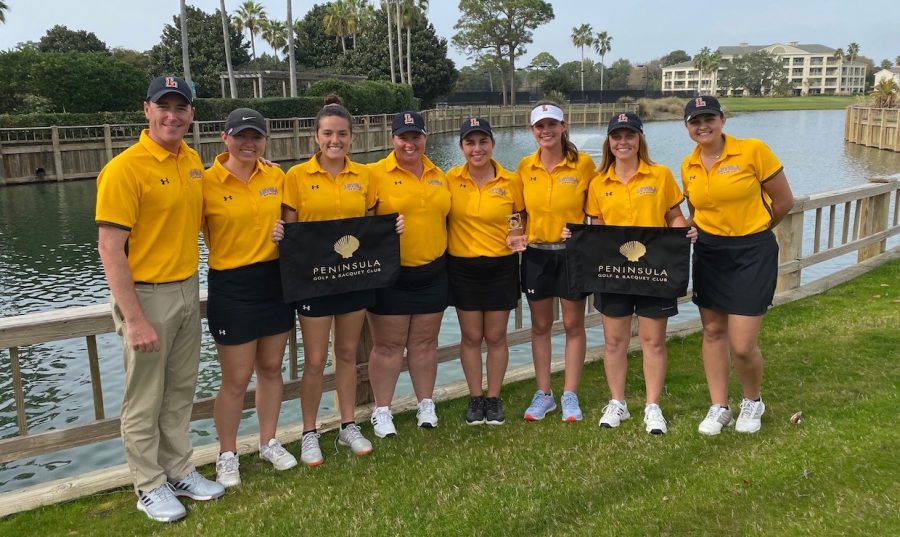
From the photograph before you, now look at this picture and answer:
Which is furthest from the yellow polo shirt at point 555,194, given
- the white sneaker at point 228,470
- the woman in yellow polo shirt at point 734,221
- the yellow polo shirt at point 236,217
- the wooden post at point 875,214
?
the wooden post at point 875,214

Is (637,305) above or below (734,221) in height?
below

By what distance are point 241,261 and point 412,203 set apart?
3.93 ft

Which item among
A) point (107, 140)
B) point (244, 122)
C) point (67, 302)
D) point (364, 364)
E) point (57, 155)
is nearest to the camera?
point (244, 122)

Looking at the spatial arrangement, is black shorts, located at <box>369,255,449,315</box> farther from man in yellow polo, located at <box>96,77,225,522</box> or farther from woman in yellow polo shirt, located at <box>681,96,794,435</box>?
woman in yellow polo shirt, located at <box>681,96,794,435</box>

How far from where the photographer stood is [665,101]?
292 feet

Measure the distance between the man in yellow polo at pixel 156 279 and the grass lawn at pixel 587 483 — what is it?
15.3 inches

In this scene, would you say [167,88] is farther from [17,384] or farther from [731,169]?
[731,169]

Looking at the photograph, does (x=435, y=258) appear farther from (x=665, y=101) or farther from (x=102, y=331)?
(x=665, y=101)

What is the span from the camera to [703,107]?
439 centimetres

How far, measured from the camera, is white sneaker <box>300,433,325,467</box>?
15.1 ft

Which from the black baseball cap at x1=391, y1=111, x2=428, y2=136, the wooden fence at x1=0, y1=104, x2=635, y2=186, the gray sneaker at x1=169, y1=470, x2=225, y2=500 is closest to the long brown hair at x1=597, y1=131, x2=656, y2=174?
the black baseball cap at x1=391, y1=111, x2=428, y2=136

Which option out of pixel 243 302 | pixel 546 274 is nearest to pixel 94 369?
pixel 243 302

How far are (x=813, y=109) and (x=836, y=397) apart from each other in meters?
111

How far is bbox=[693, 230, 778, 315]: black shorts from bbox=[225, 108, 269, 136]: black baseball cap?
287cm
